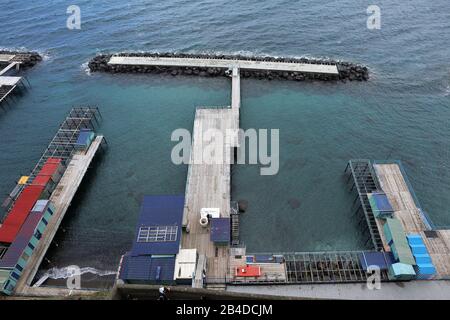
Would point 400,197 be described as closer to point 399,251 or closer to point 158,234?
point 399,251

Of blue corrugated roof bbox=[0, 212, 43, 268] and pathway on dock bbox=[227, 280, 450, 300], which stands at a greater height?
blue corrugated roof bbox=[0, 212, 43, 268]

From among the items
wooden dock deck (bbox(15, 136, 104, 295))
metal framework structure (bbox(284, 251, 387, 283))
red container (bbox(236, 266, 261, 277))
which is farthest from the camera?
wooden dock deck (bbox(15, 136, 104, 295))

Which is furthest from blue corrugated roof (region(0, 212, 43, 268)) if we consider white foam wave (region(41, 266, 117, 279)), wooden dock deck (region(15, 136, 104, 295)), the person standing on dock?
the person standing on dock


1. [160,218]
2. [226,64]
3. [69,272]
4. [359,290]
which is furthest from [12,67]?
[359,290]

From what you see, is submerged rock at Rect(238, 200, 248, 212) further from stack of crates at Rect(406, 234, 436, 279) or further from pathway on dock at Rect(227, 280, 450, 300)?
stack of crates at Rect(406, 234, 436, 279)
